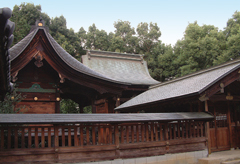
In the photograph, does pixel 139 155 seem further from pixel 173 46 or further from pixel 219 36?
pixel 173 46

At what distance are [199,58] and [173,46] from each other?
733cm

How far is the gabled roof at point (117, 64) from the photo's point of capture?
67.6ft

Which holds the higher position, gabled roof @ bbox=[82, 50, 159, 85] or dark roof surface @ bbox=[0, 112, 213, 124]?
gabled roof @ bbox=[82, 50, 159, 85]

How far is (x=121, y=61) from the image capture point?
22.9m

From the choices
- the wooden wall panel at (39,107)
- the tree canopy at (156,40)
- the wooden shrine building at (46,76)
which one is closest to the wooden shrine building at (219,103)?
the wooden shrine building at (46,76)

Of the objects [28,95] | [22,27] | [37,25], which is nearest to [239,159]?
[28,95]

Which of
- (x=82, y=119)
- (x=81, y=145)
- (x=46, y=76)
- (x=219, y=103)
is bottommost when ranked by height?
(x=81, y=145)

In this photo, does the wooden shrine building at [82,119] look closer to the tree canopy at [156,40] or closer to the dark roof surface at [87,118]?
the dark roof surface at [87,118]

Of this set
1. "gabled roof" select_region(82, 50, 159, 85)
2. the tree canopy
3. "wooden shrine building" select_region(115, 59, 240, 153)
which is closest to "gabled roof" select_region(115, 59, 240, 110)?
"wooden shrine building" select_region(115, 59, 240, 153)

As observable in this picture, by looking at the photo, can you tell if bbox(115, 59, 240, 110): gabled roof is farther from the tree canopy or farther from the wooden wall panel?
the tree canopy

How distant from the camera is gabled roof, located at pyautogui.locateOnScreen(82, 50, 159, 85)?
2059 cm

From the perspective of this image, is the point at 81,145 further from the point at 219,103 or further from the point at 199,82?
the point at 219,103

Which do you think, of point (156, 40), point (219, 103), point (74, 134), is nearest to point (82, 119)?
point (74, 134)

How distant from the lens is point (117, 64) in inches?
877
